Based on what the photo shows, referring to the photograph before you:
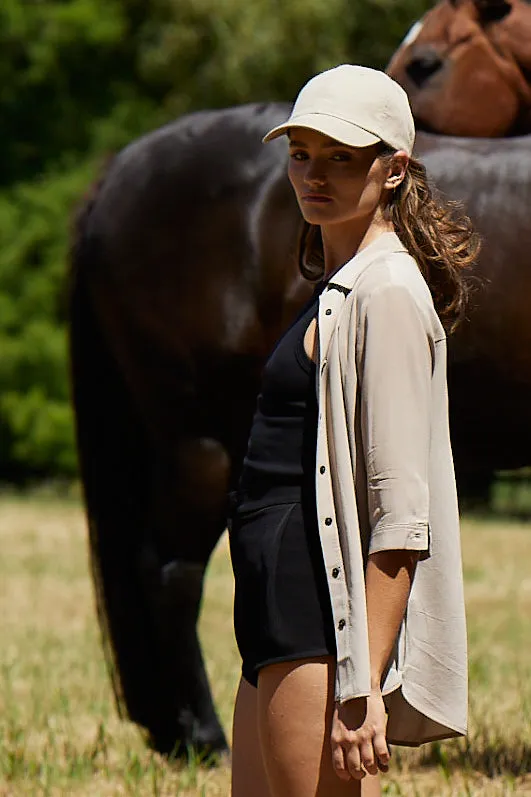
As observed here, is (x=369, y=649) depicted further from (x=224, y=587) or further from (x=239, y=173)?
(x=224, y=587)

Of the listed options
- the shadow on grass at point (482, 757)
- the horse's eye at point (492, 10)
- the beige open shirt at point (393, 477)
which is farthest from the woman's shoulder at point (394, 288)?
the horse's eye at point (492, 10)

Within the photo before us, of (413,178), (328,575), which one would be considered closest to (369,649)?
(328,575)

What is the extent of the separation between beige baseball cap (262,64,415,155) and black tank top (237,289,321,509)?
0.94 feet

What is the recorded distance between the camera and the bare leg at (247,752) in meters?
2.30

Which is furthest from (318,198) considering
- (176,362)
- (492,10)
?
(492,10)

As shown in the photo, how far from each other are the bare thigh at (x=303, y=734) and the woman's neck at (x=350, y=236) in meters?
0.67

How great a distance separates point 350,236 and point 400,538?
20.8 inches

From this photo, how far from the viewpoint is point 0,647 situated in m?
6.56

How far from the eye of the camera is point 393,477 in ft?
6.77

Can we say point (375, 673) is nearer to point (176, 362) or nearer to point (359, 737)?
point (359, 737)

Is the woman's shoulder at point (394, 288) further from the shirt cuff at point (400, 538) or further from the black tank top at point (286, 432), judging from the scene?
the shirt cuff at point (400, 538)

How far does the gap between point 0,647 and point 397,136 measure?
4898mm

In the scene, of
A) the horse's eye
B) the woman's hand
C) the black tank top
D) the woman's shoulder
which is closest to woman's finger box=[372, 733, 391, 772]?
the woman's hand

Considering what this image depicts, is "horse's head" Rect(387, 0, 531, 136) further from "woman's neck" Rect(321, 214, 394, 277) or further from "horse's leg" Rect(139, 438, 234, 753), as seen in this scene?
"woman's neck" Rect(321, 214, 394, 277)
